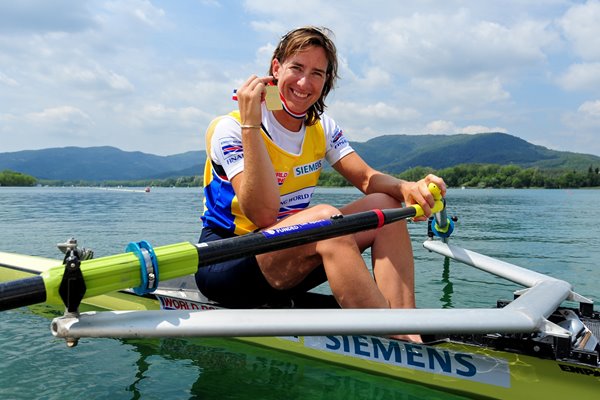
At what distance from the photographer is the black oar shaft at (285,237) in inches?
94.8

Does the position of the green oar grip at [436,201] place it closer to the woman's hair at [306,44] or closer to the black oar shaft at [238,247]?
the black oar shaft at [238,247]

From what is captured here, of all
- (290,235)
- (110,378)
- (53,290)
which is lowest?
(110,378)

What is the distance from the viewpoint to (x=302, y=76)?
10.6 feet

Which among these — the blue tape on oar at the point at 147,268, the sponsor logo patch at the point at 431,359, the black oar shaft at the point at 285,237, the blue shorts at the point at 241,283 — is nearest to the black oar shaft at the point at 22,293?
the blue tape on oar at the point at 147,268

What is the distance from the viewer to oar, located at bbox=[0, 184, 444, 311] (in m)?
1.93

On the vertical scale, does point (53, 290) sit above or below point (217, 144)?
below

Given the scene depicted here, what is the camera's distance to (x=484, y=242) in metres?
12.2

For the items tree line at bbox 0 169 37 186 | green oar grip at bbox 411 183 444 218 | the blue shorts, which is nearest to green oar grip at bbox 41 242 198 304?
the blue shorts

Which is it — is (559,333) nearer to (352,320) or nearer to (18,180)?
(352,320)

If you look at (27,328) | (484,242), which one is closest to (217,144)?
(27,328)

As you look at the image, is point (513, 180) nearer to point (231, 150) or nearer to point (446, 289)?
point (446, 289)

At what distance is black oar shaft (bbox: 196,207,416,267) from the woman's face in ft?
3.12

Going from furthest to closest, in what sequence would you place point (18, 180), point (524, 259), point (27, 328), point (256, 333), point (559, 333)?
point (18, 180)
point (524, 259)
point (27, 328)
point (559, 333)
point (256, 333)

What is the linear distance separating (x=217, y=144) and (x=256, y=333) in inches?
56.4
